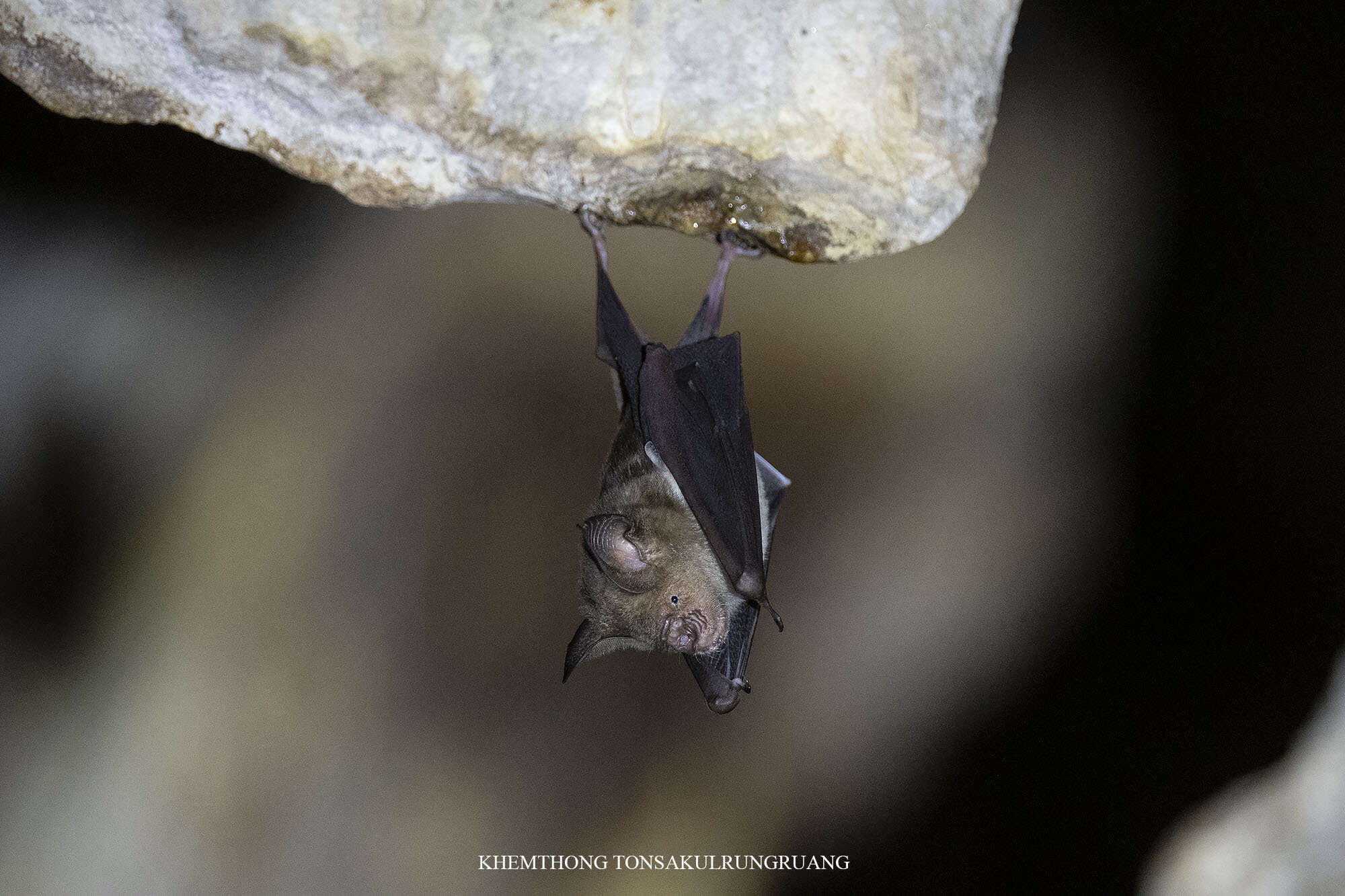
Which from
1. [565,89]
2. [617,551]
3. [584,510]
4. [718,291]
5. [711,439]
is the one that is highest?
[565,89]

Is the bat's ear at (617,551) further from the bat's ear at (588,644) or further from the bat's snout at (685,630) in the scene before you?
the bat's ear at (588,644)

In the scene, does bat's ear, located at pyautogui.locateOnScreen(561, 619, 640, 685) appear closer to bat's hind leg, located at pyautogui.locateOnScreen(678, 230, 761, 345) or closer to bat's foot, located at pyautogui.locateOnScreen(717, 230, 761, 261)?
bat's hind leg, located at pyautogui.locateOnScreen(678, 230, 761, 345)

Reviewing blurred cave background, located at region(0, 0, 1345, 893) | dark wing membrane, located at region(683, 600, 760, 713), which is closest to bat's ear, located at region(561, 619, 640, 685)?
dark wing membrane, located at region(683, 600, 760, 713)

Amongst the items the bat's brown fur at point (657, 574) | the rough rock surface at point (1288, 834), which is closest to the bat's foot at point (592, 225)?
the bat's brown fur at point (657, 574)

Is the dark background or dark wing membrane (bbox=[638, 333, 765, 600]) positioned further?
the dark background

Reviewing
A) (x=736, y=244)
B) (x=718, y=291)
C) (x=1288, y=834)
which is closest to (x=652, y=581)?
(x=718, y=291)

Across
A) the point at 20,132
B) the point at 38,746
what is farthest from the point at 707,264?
the point at 38,746

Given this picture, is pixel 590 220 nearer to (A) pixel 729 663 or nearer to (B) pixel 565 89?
(B) pixel 565 89
